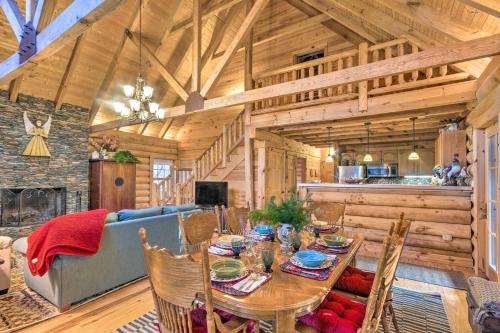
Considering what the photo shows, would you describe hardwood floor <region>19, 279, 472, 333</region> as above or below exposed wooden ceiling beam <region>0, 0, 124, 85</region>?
below

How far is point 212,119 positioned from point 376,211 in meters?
5.80

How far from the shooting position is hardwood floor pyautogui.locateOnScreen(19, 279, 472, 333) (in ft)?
7.82

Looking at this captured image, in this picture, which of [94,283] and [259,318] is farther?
[94,283]

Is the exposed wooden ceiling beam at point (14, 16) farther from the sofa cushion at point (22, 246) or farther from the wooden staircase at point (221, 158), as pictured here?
the wooden staircase at point (221, 158)

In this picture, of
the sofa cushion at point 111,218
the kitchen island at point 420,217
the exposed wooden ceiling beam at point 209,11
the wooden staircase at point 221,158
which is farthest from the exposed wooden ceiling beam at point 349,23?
the sofa cushion at point 111,218

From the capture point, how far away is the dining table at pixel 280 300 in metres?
1.24

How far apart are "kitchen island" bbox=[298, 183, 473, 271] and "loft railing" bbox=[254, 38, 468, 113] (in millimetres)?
1687

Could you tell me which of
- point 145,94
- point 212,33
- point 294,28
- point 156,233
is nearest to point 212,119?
point 212,33

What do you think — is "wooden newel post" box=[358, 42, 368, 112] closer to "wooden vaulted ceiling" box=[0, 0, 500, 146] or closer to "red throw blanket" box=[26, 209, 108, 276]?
"wooden vaulted ceiling" box=[0, 0, 500, 146]

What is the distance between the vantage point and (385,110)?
4.28 meters

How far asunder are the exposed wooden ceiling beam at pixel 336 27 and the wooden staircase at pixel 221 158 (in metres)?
3.03

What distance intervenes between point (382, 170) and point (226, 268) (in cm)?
813

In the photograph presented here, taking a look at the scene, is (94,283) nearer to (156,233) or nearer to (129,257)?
(129,257)

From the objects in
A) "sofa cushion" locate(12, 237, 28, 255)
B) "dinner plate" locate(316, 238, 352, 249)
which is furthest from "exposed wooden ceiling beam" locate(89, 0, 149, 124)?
"dinner plate" locate(316, 238, 352, 249)
